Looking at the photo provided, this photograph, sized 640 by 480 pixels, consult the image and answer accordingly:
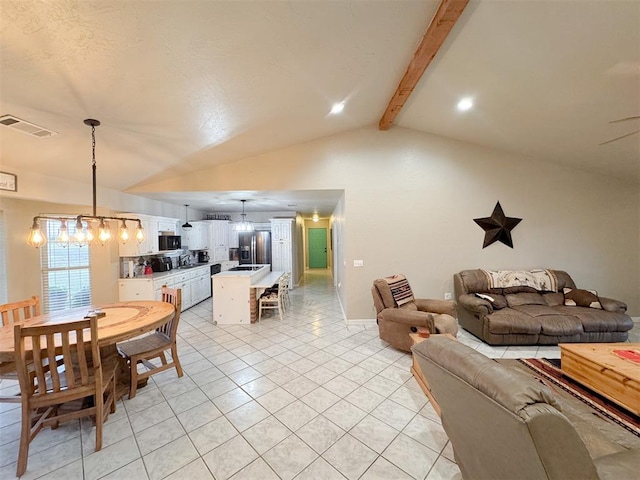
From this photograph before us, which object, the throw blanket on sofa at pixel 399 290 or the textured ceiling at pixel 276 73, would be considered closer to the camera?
the textured ceiling at pixel 276 73

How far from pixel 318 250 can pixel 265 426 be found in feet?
33.6

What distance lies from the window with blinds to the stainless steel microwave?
1.14 meters

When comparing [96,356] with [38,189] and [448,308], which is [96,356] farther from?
[448,308]

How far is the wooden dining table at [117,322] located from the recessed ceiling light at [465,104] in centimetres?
442

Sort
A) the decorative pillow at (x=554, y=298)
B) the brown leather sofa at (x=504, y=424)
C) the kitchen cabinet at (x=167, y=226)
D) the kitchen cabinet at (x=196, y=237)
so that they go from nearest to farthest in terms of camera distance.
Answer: the brown leather sofa at (x=504, y=424) → the decorative pillow at (x=554, y=298) → the kitchen cabinet at (x=167, y=226) → the kitchen cabinet at (x=196, y=237)

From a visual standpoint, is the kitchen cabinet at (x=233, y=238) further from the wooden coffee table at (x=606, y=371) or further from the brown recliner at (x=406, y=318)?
the wooden coffee table at (x=606, y=371)

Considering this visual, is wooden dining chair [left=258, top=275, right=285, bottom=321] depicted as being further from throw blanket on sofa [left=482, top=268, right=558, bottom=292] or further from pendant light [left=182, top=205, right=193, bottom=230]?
throw blanket on sofa [left=482, top=268, right=558, bottom=292]

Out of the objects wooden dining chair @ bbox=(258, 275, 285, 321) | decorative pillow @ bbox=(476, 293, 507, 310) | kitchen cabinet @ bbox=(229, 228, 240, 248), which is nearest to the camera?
decorative pillow @ bbox=(476, 293, 507, 310)

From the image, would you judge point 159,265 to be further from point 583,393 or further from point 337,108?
point 583,393

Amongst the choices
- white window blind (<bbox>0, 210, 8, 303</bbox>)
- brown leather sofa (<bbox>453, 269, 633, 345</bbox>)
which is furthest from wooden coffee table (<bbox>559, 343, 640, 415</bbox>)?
white window blind (<bbox>0, 210, 8, 303</bbox>)

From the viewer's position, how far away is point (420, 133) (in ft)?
14.7

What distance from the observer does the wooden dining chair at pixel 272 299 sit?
4.82 m

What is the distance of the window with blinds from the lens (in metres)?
4.11

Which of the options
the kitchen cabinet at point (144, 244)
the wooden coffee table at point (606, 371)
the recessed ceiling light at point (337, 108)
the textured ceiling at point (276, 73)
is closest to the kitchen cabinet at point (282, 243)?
the kitchen cabinet at point (144, 244)
